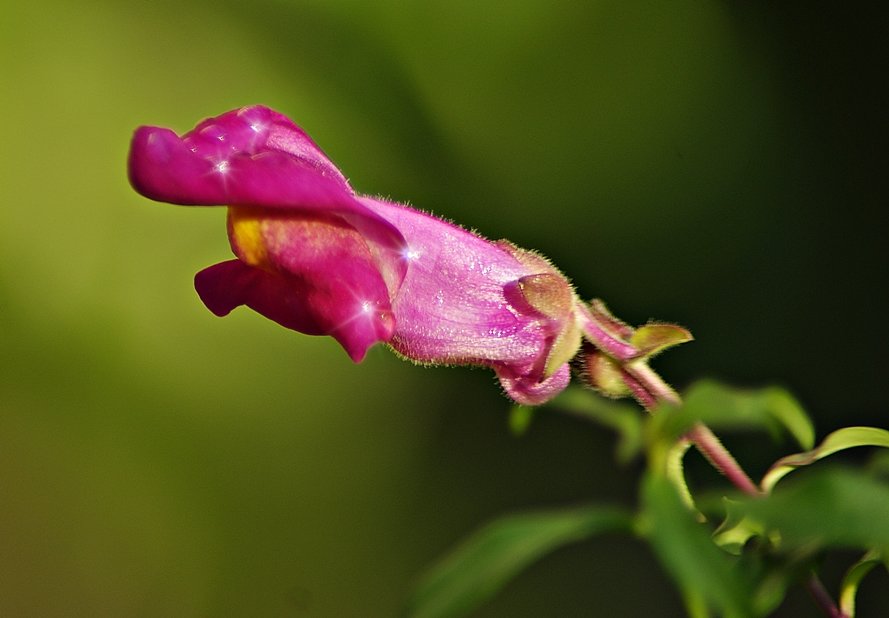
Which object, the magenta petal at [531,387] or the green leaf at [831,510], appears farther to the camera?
the magenta petal at [531,387]

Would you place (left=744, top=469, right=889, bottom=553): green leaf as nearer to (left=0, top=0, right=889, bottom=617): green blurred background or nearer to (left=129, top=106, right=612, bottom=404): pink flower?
(left=129, top=106, right=612, bottom=404): pink flower

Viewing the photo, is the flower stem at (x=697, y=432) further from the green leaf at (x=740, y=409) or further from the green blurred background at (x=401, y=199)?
the green blurred background at (x=401, y=199)

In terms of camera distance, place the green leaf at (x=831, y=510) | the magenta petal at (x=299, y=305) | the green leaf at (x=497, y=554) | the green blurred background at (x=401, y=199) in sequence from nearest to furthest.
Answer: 1. the green leaf at (x=831, y=510)
2. the green leaf at (x=497, y=554)
3. the magenta petal at (x=299, y=305)
4. the green blurred background at (x=401, y=199)

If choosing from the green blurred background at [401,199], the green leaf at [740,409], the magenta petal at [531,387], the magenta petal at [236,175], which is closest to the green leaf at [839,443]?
the green leaf at [740,409]

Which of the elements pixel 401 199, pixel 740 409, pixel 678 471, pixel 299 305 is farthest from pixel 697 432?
pixel 401 199

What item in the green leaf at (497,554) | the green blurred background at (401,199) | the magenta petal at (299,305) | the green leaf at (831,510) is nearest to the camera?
the green leaf at (831,510)

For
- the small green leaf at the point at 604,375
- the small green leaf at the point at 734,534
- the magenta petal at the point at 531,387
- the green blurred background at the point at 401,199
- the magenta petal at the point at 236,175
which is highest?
the magenta petal at the point at 236,175

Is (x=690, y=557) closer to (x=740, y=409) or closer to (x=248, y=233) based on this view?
(x=740, y=409)
